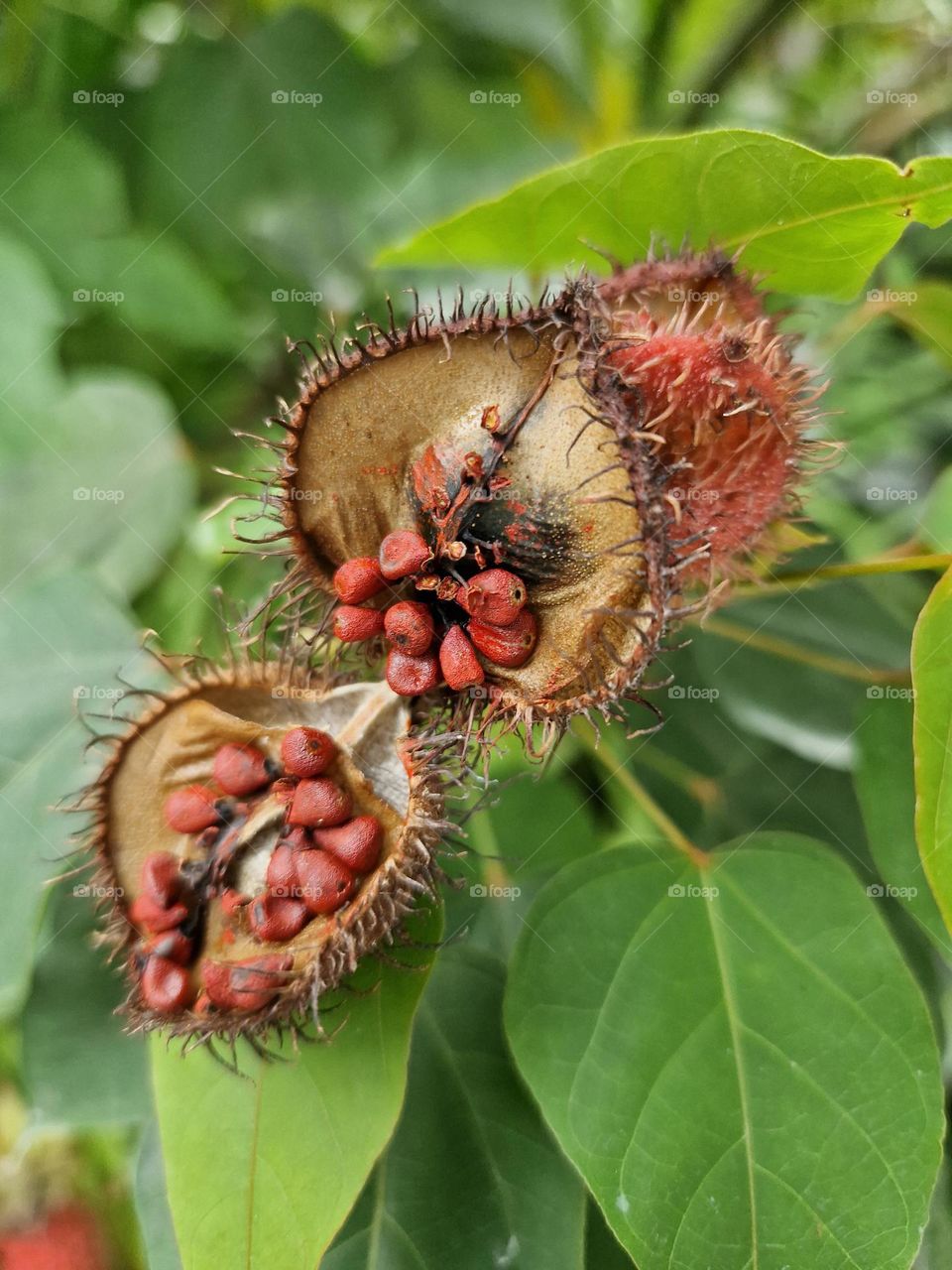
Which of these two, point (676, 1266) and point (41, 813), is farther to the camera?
point (41, 813)

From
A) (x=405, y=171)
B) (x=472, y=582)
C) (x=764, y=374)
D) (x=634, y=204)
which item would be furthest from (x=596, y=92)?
(x=472, y=582)

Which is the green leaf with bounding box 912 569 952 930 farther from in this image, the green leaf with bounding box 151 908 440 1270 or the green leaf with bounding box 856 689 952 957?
the green leaf with bounding box 151 908 440 1270

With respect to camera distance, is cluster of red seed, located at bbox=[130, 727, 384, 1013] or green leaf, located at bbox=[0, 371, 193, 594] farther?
green leaf, located at bbox=[0, 371, 193, 594]

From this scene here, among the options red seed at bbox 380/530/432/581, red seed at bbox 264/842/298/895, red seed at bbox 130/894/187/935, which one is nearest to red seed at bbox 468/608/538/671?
red seed at bbox 380/530/432/581

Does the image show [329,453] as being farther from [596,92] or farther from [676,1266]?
[596,92]

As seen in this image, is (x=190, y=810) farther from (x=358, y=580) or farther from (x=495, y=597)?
(x=495, y=597)

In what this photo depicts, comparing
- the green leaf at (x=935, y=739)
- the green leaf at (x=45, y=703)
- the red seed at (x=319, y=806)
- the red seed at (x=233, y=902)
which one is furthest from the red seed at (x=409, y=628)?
the green leaf at (x=45, y=703)
